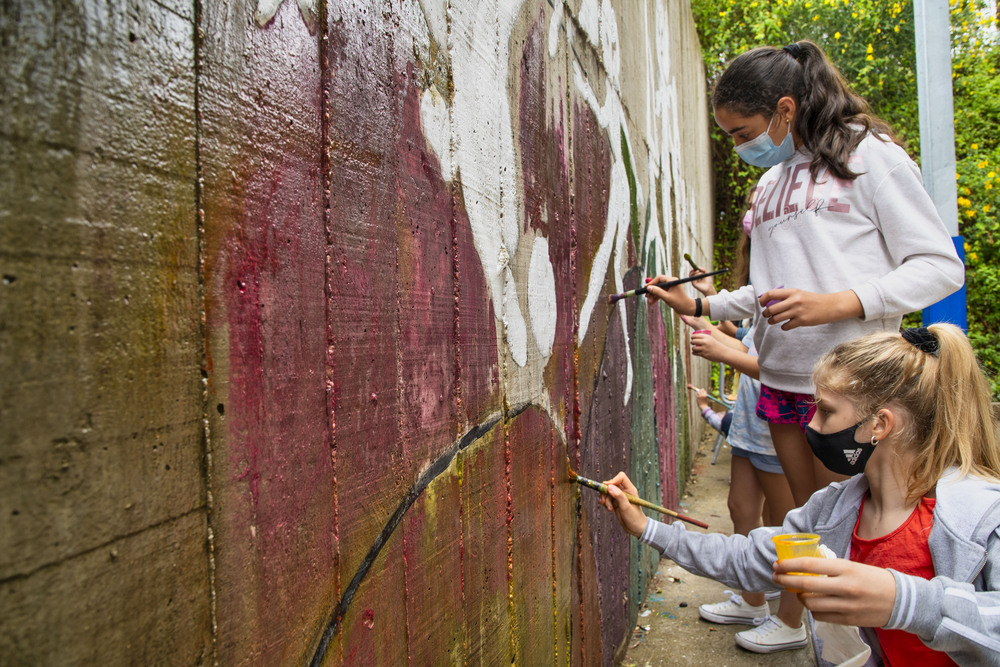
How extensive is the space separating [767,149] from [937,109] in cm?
234

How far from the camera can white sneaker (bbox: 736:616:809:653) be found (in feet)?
8.70

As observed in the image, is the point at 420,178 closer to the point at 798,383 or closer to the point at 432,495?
the point at 432,495

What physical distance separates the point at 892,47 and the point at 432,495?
428 inches

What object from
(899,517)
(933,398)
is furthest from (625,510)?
(933,398)

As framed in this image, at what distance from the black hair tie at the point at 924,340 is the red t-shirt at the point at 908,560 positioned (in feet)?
1.16

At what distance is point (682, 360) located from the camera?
4945 millimetres

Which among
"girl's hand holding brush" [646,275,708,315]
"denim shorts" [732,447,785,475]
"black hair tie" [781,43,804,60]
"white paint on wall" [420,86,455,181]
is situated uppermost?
"black hair tie" [781,43,804,60]

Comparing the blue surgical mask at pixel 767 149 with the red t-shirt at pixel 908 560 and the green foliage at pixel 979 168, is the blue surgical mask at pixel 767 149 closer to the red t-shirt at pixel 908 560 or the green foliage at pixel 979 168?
the red t-shirt at pixel 908 560

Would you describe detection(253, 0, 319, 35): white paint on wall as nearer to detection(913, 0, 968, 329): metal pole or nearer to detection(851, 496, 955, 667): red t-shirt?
detection(851, 496, 955, 667): red t-shirt

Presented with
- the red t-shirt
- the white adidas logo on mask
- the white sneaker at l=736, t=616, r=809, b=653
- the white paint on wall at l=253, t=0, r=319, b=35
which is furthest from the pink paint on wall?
the white paint on wall at l=253, t=0, r=319, b=35

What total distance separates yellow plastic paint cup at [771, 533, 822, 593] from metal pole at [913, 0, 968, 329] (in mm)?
3045

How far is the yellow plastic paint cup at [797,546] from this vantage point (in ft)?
4.30

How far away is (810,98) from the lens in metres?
2.09

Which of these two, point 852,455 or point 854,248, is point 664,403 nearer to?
point 854,248
